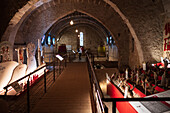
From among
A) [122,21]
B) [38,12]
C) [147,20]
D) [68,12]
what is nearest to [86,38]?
[68,12]

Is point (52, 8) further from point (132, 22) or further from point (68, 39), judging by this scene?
point (68, 39)

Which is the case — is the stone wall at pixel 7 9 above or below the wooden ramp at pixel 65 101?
above

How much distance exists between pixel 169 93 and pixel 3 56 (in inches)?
221

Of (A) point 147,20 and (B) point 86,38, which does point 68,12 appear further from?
(B) point 86,38

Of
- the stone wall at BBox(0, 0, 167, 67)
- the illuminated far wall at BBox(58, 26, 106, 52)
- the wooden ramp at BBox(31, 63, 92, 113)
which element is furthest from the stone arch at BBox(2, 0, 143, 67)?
the illuminated far wall at BBox(58, 26, 106, 52)

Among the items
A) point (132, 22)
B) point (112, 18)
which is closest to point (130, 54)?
point (112, 18)

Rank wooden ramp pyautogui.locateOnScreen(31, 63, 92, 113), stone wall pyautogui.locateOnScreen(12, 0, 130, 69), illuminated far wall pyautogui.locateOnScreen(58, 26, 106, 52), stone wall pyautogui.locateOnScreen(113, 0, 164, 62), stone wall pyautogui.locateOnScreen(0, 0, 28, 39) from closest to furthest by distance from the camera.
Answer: wooden ramp pyautogui.locateOnScreen(31, 63, 92, 113) → stone wall pyautogui.locateOnScreen(0, 0, 28, 39) → stone wall pyautogui.locateOnScreen(113, 0, 164, 62) → stone wall pyautogui.locateOnScreen(12, 0, 130, 69) → illuminated far wall pyautogui.locateOnScreen(58, 26, 106, 52)

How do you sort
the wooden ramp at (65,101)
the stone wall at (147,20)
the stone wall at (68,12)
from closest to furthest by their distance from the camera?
the wooden ramp at (65,101) < the stone wall at (147,20) < the stone wall at (68,12)

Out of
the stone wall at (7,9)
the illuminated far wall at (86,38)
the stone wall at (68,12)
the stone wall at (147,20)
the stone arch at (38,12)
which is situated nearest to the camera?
the stone wall at (7,9)

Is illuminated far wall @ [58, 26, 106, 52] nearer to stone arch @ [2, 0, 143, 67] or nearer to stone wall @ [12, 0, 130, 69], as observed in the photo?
stone wall @ [12, 0, 130, 69]

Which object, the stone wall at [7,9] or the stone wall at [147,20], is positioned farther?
the stone wall at [147,20]

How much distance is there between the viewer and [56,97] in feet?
11.0

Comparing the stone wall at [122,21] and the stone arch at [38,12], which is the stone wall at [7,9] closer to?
the stone arch at [38,12]

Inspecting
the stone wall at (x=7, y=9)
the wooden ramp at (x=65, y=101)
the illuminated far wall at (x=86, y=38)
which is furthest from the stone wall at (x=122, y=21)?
the illuminated far wall at (x=86, y=38)
